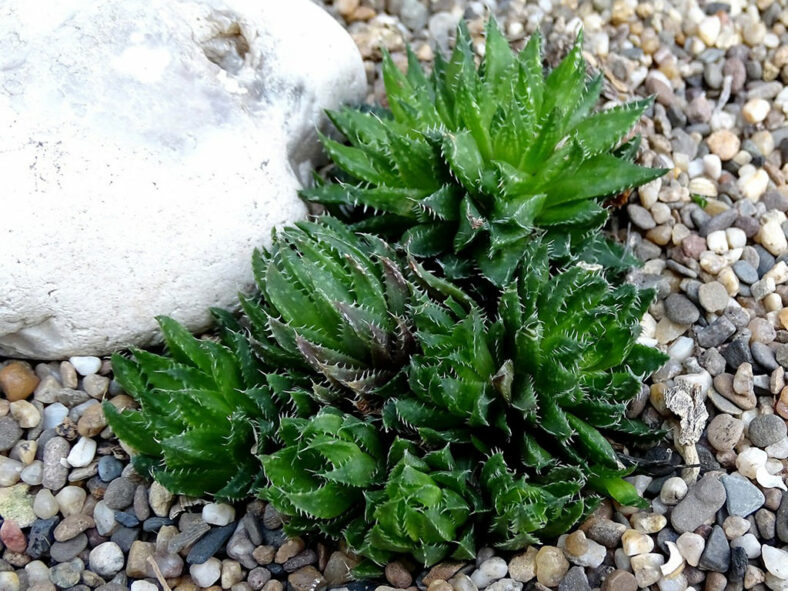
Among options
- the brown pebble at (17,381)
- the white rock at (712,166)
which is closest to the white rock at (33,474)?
the brown pebble at (17,381)

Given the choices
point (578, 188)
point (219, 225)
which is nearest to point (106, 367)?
point (219, 225)

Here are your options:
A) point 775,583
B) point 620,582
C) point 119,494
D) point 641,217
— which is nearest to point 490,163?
point 641,217

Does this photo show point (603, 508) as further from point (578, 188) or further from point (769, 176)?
point (769, 176)

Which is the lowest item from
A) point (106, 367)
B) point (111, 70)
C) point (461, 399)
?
point (106, 367)

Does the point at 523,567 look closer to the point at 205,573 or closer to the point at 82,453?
the point at 205,573

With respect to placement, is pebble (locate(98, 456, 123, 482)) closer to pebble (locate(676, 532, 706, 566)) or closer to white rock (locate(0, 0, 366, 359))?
white rock (locate(0, 0, 366, 359))

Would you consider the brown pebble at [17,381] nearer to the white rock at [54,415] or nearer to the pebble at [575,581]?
the white rock at [54,415]

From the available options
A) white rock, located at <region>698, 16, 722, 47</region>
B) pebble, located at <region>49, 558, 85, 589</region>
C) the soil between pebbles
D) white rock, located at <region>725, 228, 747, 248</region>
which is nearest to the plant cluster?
the soil between pebbles
